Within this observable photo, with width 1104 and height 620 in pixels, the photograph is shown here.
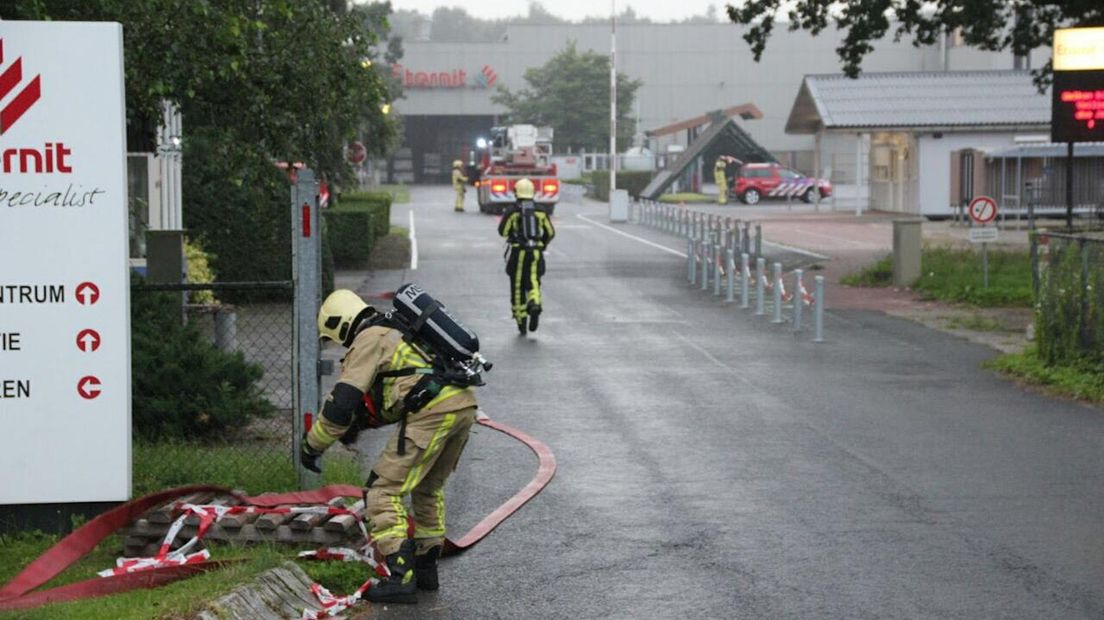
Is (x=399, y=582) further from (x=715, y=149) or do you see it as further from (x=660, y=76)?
(x=660, y=76)

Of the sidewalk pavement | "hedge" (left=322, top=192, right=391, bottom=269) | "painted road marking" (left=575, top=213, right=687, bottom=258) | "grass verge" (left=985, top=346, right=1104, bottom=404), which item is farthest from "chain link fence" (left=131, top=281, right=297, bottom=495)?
"painted road marking" (left=575, top=213, right=687, bottom=258)

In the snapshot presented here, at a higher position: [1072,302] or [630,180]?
[630,180]

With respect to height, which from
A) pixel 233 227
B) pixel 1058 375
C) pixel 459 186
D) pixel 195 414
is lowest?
pixel 1058 375

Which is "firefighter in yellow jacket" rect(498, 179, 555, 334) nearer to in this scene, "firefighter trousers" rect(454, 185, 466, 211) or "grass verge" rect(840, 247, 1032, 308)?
"grass verge" rect(840, 247, 1032, 308)

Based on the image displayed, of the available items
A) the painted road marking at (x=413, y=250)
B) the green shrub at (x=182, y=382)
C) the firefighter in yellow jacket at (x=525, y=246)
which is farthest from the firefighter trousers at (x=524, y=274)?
the painted road marking at (x=413, y=250)

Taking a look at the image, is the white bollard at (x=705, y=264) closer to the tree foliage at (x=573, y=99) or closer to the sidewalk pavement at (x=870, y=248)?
the sidewalk pavement at (x=870, y=248)

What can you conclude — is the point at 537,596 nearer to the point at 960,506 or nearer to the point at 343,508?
the point at 343,508

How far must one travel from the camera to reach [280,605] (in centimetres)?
721

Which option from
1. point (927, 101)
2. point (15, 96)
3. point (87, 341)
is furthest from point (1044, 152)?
point (15, 96)

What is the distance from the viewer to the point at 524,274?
19094mm

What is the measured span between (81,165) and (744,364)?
966 cm

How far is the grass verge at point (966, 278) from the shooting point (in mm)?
23234

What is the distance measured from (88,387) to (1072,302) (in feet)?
33.2

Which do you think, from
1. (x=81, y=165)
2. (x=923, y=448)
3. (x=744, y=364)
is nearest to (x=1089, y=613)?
(x=923, y=448)
